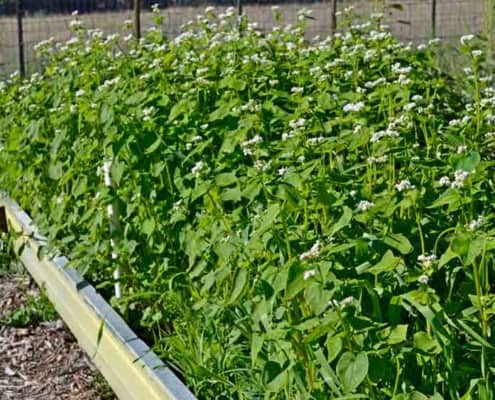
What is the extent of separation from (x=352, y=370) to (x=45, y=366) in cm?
232

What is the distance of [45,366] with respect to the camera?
4.04 m

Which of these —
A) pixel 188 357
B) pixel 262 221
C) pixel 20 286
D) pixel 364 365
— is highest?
pixel 262 221

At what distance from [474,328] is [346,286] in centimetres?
29

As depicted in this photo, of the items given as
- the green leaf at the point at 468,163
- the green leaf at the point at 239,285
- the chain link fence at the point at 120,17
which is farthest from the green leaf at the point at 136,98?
the chain link fence at the point at 120,17

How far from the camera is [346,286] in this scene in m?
2.24

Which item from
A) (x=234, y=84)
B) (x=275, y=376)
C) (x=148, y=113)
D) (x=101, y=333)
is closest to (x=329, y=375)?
(x=275, y=376)

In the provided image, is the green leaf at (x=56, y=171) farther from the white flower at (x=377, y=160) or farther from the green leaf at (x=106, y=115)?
the white flower at (x=377, y=160)

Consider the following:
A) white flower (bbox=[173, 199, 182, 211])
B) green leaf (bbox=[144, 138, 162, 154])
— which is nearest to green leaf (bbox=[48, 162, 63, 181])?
green leaf (bbox=[144, 138, 162, 154])

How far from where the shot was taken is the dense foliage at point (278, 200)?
7.09 feet

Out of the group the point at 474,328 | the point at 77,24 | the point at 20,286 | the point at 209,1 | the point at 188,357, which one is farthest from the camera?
the point at 209,1

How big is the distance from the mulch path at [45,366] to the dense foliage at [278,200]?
34cm

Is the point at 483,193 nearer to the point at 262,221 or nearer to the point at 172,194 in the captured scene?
the point at 262,221

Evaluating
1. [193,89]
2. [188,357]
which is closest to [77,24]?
[193,89]

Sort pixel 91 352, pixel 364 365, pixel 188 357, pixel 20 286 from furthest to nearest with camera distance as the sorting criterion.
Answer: pixel 20 286 → pixel 91 352 → pixel 188 357 → pixel 364 365
